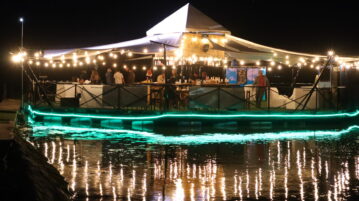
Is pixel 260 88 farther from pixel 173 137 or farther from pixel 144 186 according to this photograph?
pixel 144 186

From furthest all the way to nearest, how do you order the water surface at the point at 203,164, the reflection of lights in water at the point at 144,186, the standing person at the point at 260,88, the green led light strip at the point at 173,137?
the standing person at the point at 260,88 → the green led light strip at the point at 173,137 → the water surface at the point at 203,164 → the reflection of lights in water at the point at 144,186

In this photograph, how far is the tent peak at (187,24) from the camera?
80.2ft

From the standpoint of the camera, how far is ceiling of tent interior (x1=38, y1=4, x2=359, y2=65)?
23812 millimetres

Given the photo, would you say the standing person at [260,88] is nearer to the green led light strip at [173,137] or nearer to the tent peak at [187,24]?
the tent peak at [187,24]

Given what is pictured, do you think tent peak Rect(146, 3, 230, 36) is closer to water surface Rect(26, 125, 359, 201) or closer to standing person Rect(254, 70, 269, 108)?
standing person Rect(254, 70, 269, 108)

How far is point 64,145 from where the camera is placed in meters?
14.8

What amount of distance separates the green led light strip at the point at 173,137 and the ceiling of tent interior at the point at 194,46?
5258 mm

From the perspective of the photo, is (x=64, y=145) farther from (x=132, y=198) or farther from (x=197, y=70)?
(x=197, y=70)

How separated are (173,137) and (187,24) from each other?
8537 millimetres

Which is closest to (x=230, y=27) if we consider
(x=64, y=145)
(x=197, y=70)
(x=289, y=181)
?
(x=197, y=70)

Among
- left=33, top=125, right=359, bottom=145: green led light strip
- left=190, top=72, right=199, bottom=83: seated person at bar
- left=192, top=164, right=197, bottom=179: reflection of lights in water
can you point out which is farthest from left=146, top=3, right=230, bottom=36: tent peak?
left=192, top=164, right=197, bottom=179: reflection of lights in water

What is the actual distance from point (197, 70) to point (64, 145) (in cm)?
1215

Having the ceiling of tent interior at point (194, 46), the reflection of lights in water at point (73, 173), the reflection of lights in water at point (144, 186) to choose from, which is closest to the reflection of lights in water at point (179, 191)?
the reflection of lights in water at point (144, 186)

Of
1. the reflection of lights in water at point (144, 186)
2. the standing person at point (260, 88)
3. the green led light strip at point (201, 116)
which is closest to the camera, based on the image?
the reflection of lights in water at point (144, 186)
